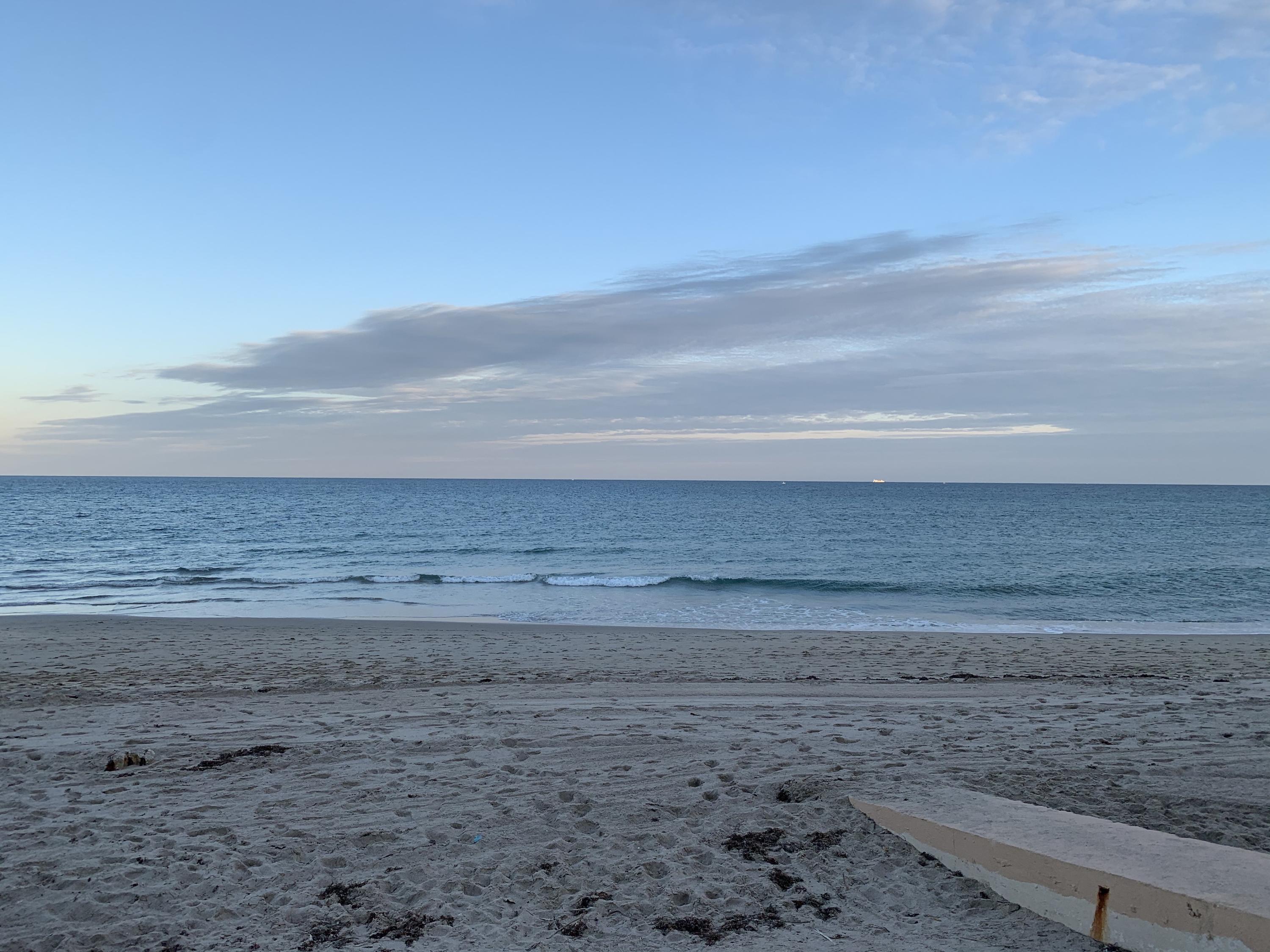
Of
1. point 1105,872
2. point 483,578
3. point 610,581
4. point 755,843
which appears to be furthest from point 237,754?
point 483,578

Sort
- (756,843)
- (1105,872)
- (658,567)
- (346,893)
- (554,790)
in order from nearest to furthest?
1. (1105,872)
2. (346,893)
3. (756,843)
4. (554,790)
5. (658,567)

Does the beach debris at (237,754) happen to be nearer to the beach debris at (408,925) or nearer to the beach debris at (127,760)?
the beach debris at (127,760)

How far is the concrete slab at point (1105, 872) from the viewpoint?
13.0 ft

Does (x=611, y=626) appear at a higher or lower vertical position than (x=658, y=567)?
higher

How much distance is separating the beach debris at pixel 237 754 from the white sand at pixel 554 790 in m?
0.09

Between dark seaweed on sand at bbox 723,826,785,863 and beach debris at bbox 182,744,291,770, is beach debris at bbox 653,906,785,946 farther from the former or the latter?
beach debris at bbox 182,744,291,770

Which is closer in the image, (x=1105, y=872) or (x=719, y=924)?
(x=1105, y=872)

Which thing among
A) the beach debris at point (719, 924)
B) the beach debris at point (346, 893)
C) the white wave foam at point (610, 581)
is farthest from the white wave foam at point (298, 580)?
the beach debris at point (719, 924)

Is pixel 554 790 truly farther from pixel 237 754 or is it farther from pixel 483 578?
pixel 483 578

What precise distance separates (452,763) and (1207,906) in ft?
18.8

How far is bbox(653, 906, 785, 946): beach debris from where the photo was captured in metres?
4.62

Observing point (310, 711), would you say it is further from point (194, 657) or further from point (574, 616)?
point (574, 616)

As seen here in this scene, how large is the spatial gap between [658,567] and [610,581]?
499 centimetres

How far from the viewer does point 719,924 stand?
4719 millimetres
